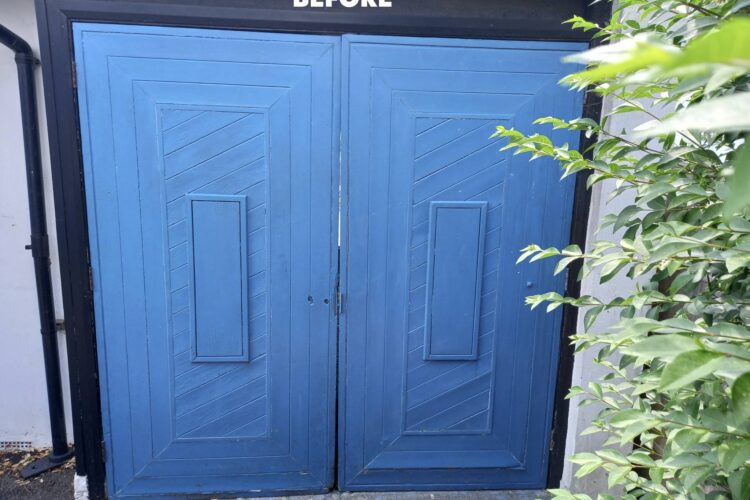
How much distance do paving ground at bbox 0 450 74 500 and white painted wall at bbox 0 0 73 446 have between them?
11 centimetres

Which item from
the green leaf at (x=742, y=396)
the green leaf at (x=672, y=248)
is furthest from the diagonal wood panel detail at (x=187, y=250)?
the green leaf at (x=742, y=396)

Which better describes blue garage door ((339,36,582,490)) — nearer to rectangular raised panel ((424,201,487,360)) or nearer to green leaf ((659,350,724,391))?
rectangular raised panel ((424,201,487,360))

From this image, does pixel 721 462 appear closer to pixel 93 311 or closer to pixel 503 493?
pixel 503 493

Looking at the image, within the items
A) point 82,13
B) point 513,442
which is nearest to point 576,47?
point 513,442

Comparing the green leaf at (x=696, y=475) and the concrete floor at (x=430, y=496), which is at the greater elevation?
the green leaf at (x=696, y=475)

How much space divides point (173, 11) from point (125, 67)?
32 centimetres

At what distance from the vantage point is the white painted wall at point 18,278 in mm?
2607

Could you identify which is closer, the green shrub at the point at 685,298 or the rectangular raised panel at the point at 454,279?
the green shrub at the point at 685,298

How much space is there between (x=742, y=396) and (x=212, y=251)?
6.96 ft

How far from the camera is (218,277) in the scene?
2.36 m

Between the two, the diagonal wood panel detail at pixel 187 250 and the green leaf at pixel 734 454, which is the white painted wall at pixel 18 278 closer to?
the diagonal wood panel detail at pixel 187 250

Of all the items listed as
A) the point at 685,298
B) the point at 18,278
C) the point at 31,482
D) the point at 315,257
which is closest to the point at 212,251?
the point at 315,257

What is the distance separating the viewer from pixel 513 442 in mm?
2619

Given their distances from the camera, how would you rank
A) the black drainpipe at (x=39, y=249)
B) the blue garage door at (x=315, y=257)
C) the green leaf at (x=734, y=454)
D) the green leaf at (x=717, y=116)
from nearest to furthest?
the green leaf at (x=717, y=116) < the green leaf at (x=734, y=454) < the blue garage door at (x=315, y=257) < the black drainpipe at (x=39, y=249)
